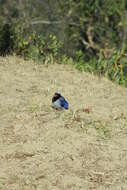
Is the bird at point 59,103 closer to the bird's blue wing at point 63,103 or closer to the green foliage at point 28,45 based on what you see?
the bird's blue wing at point 63,103

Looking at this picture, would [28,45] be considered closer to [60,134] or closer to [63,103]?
[63,103]

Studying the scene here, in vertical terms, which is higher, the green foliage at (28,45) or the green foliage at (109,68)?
the green foliage at (28,45)

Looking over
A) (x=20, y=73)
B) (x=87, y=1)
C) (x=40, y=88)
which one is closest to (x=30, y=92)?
(x=40, y=88)

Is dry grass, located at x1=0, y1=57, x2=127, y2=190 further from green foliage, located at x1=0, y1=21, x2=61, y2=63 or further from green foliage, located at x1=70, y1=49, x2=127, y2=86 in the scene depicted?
green foliage, located at x1=0, y1=21, x2=61, y2=63

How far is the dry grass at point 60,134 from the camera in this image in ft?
18.5

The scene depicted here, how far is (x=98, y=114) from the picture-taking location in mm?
7312

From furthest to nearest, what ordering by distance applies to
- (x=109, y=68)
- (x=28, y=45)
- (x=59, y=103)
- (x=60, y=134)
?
1. (x=28, y=45)
2. (x=109, y=68)
3. (x=59, y=103)
4. (x=60, y=134)

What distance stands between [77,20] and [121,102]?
1064 centimetres

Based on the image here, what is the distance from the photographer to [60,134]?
6566 millimetres

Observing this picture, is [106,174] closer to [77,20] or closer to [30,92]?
[30,92]

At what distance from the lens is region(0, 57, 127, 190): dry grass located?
5648mm

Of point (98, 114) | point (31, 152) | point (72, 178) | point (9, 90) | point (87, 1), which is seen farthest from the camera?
point (87, 1)

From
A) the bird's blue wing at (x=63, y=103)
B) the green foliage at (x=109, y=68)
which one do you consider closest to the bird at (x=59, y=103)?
the bird's blue wing at (x=63, y=103)

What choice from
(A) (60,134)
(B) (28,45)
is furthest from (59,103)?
(B) (28,45)
